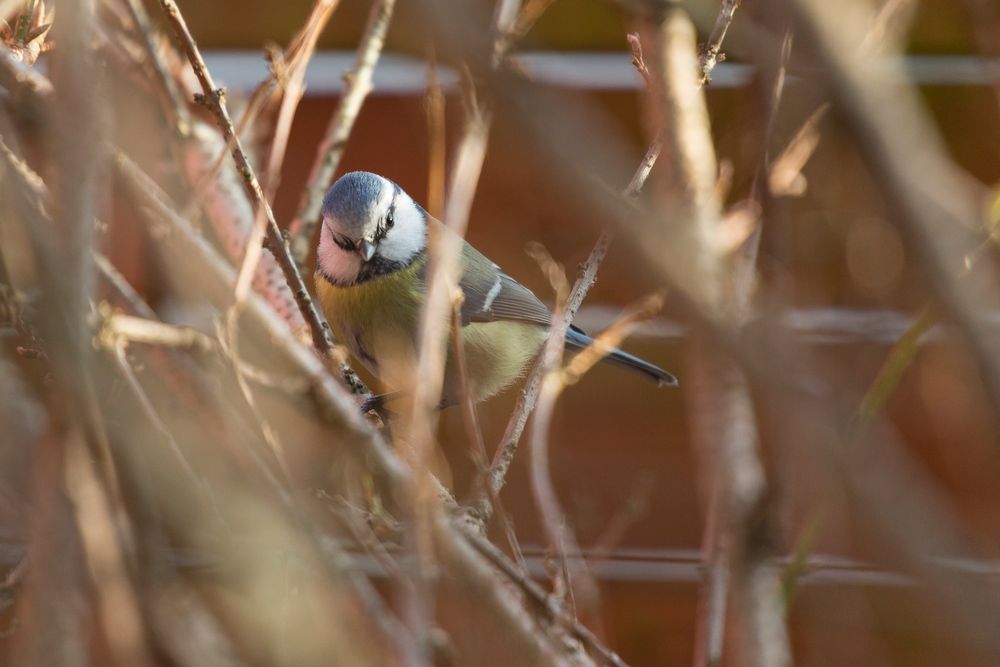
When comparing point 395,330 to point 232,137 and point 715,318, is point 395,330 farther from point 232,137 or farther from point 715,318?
point 715,318

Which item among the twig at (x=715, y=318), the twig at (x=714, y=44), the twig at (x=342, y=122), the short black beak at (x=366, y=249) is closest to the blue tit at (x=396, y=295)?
the short black beak at (x=366, y=249)

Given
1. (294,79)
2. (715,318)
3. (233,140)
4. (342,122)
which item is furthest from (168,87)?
(715,318)

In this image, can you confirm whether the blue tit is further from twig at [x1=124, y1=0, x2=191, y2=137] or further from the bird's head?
twig at [x1=124, y1=0, x2=191, y2=137]

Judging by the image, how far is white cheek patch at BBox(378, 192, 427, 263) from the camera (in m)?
1.82

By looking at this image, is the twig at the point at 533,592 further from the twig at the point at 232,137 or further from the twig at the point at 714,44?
the twig at the point at 714,44

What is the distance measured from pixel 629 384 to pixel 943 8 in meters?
0.96

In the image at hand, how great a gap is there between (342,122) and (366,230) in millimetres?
342

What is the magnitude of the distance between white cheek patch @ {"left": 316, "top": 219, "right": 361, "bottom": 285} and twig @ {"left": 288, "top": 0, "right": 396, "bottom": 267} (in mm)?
286

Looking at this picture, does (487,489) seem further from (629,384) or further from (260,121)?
(629,384)

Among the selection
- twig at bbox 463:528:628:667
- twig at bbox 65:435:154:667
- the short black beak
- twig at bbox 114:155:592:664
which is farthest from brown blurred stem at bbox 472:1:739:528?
the short black beak

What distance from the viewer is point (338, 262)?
1827 mm

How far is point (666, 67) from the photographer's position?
16.7 inches

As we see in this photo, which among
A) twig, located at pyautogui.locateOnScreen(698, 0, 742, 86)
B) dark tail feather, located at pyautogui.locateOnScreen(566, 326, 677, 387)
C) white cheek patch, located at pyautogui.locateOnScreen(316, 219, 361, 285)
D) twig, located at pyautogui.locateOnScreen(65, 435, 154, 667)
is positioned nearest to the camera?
twig, located at pyautogui.locateOnScreen(65, 435, 154, 667)

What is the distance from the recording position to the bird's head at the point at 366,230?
5.58 ft
